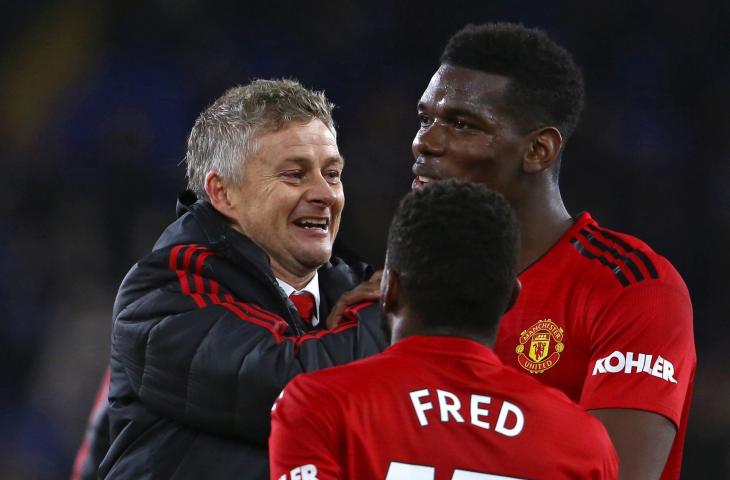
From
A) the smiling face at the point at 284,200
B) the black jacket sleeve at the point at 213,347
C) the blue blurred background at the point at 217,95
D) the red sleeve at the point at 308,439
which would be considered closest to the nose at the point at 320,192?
the smiling face at the point at 284,200

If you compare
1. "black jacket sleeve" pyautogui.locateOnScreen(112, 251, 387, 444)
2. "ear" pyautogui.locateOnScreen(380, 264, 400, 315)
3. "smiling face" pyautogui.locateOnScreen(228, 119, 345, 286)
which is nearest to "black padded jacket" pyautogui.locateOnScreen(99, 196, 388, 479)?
"black jacket sleeve" pyautogui.locateOnScreen(112, 251, 387, 444)

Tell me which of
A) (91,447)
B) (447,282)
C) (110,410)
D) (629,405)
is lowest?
(91,447)

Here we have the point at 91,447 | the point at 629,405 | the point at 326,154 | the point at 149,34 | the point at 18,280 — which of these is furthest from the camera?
the point at 149,34

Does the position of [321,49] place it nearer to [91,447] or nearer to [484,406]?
[91,447]

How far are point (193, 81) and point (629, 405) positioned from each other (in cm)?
468

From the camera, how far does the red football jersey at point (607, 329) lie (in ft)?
7.99

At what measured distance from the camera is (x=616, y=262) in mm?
2605

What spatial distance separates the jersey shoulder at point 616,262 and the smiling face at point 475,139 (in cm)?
20

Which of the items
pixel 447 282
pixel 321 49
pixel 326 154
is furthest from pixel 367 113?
pixel 447 282

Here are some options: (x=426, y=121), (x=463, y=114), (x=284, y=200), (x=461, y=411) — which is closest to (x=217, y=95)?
(x=284, y=200)

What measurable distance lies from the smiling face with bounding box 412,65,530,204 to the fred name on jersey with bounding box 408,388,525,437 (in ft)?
3.19

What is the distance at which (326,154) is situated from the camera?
3.02 meters

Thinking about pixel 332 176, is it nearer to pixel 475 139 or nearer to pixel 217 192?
pixel 217 192

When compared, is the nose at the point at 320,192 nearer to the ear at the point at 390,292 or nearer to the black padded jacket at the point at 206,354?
the black padded jacket at the point at 206,354
